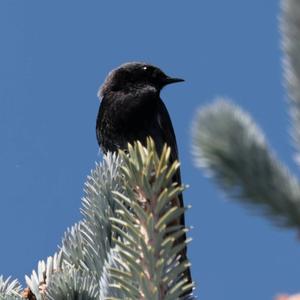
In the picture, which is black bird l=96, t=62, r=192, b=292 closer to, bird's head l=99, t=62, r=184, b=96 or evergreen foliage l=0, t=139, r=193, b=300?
bird's head l=99, t=62, r=184, b=96

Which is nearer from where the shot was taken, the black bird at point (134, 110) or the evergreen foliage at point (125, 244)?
the evergreen foliage at point (125, 244)

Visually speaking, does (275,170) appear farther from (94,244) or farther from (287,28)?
(94,244)

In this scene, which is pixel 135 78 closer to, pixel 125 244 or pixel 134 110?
pixel 134 110

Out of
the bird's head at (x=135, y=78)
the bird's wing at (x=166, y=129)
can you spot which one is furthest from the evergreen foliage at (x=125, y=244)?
the bird's head at (x=135, y=78)

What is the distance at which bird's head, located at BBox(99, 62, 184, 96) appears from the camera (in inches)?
266

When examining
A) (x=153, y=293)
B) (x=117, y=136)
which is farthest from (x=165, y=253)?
(x=117, y=136)

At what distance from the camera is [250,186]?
1.99 ft

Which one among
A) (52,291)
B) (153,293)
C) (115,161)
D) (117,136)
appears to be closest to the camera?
(153,293)

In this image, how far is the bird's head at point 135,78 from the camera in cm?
676

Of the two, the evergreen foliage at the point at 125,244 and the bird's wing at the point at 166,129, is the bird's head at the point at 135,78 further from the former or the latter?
the evergreen foliage at the point at 125,244

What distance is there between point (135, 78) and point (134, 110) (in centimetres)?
94

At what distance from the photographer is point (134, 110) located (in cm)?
616

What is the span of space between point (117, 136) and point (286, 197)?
205 inches

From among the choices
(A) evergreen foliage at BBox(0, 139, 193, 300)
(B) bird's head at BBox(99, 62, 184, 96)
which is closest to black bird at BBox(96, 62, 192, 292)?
(B) bird's head at BBox(99, 62, 184, 96)
